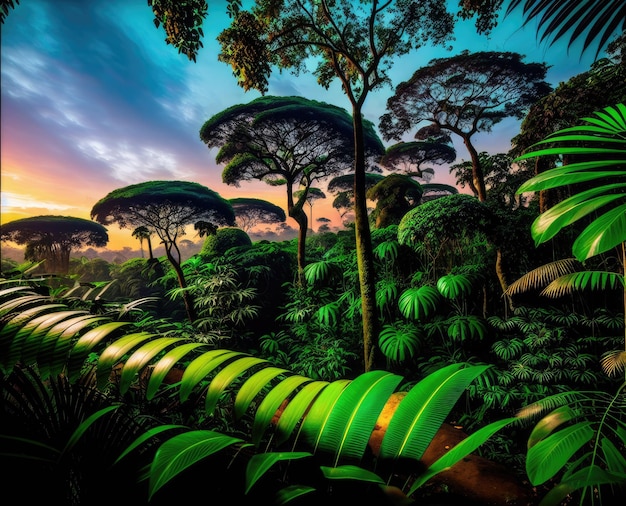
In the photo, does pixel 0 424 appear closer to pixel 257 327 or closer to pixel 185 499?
pixel 185 499

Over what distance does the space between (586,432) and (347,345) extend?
12.2 feet

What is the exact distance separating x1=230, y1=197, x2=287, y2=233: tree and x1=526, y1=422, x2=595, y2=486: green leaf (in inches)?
440

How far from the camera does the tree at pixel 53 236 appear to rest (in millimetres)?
8414

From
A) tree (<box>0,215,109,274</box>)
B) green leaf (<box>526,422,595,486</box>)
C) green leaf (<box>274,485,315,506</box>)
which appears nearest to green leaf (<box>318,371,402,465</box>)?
green leaf (<box>274,485,315,506</box>)

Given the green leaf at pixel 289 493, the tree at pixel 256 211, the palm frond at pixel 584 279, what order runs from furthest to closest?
the tree at pixel 256 211, the palm frond at pixel 584 279, the green leaf at pixel 289 493

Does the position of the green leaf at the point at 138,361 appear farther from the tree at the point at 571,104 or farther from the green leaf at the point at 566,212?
the tree at the point at 571,104

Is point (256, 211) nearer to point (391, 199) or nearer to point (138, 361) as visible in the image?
point (391, 199)

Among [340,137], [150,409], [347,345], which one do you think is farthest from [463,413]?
[340,137]

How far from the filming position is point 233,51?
2965 mm

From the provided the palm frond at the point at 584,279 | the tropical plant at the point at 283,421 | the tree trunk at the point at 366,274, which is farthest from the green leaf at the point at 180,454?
the tree trunk at the point at 366,274

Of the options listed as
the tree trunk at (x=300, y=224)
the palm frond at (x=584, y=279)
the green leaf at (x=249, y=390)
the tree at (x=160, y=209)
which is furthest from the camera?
the tree trunk at (x=300, y=224)

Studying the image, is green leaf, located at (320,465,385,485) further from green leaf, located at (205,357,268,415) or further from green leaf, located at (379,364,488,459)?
green leaf, located at (205,357,268,415)

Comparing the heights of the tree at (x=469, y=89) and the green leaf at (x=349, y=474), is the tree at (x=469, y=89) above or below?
above

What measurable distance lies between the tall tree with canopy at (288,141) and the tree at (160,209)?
1.04 m
